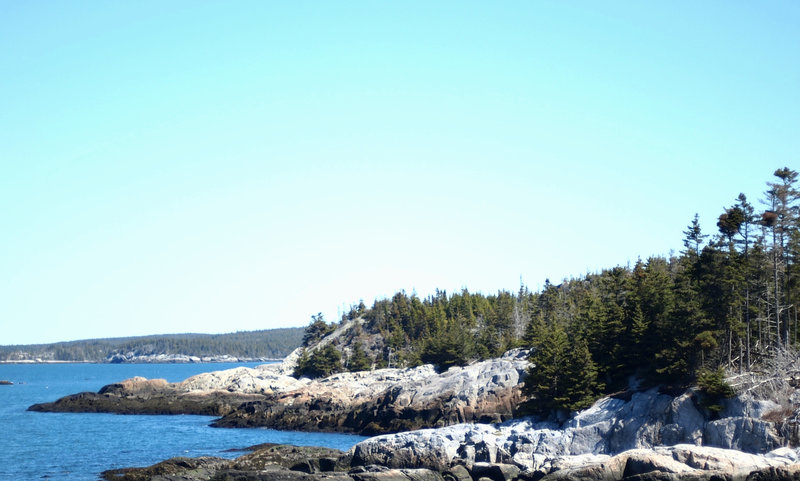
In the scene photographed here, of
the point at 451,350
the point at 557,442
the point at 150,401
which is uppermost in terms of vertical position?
the point at 451,350

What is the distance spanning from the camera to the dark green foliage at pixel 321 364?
378ft

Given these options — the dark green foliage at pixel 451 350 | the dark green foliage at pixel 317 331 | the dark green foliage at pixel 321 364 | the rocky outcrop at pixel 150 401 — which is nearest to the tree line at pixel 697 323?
the dark green foliage at pixel 451 350

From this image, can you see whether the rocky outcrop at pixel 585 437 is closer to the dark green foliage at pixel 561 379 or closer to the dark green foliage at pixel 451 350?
the dark green foliage at pixel 561 379

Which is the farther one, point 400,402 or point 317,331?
Result: point 317,331

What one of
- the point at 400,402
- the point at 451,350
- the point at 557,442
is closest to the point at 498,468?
the point at 557,442

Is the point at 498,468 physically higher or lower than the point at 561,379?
lower

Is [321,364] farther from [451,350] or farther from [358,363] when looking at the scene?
[451,350]

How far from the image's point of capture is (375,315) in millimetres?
141625

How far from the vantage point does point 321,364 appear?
11525 centimetres

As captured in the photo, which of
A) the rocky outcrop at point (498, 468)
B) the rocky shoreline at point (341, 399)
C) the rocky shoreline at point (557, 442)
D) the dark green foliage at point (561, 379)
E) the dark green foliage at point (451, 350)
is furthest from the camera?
the dark green foliage at point (451, 350)

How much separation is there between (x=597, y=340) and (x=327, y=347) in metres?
66.6

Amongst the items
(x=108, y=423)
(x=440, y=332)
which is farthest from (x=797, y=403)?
(x=108, y=423)

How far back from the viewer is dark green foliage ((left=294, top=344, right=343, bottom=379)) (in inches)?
4532

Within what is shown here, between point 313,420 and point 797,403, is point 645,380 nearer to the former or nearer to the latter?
point 797,403
